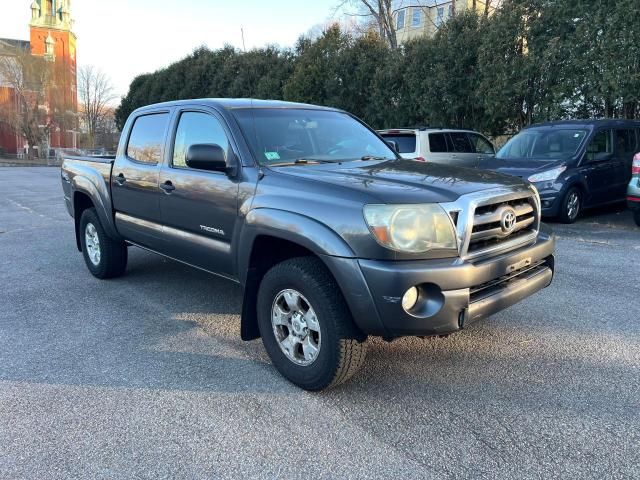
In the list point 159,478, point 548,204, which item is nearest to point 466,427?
point 159,478

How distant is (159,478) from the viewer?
2.61 metres

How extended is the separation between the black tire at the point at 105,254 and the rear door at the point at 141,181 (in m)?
0.50

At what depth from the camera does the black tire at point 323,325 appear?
317cm

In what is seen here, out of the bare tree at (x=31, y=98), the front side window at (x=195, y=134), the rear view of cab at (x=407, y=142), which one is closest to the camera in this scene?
the front side window at (x=195, y=134)

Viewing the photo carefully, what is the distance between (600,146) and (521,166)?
5.38 ft

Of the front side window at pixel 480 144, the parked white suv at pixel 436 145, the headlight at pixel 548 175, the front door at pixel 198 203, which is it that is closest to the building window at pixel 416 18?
the front side window at pixel 480 144

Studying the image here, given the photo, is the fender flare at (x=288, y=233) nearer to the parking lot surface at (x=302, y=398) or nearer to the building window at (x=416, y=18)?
the parking lot surface at (x=302, y=398)

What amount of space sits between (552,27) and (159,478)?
14.1 m

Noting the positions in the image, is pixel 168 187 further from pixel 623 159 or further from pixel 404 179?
pixel 623 159

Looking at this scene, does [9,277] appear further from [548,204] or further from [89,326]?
[548,204]

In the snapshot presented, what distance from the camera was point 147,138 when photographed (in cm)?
514

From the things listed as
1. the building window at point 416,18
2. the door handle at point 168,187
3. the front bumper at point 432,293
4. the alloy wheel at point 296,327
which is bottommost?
the alloy wheel at point 296,327

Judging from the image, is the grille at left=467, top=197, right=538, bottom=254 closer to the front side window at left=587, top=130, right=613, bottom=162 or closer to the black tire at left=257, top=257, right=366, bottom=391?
the black tire at left=257, top=257, right=366, bottom=391

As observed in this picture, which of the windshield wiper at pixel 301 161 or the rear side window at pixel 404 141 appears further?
the rear side window at pixel 404 141
